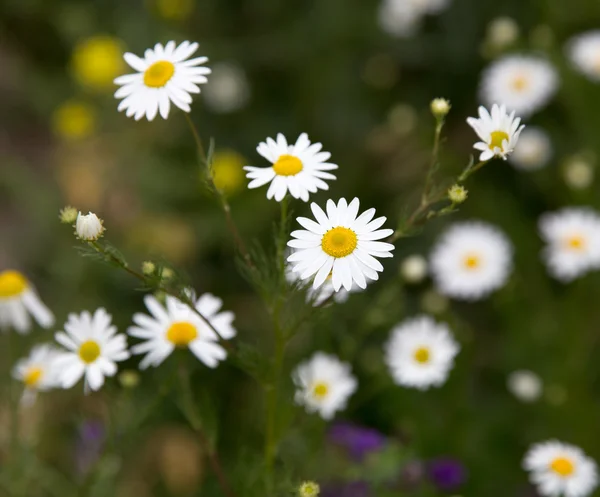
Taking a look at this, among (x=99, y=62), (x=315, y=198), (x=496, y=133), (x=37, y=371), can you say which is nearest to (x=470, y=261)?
(x=315, y=198)

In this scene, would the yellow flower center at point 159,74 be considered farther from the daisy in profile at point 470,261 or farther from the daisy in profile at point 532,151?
the daisy in profile at point 532,151

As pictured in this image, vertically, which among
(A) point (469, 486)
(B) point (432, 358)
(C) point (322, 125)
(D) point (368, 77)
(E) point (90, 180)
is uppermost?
(D) point (368, 77)

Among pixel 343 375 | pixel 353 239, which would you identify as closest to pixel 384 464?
pixel 343 375

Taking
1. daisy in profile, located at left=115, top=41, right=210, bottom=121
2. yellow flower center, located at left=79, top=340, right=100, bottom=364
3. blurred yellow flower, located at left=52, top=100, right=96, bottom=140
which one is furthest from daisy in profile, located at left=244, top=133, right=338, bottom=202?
blurred yellow flower, located at left=52, top=100, right=96, bottom=140

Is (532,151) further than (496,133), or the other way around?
(532,151)

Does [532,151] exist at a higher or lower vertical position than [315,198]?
higher

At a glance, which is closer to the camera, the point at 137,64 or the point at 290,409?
the point at 137,64

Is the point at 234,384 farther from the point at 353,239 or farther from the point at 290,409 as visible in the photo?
the point at 353,239

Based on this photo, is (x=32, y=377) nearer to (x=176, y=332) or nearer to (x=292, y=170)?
(x=176, y=332)
